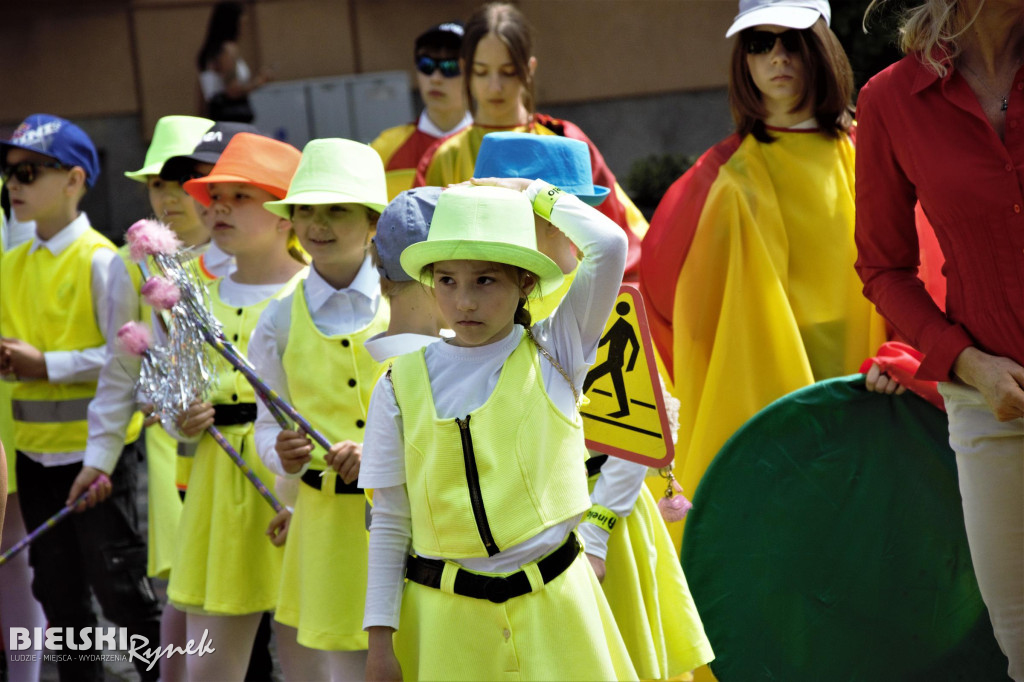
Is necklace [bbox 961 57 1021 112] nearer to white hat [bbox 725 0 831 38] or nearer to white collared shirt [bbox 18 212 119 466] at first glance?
white hat [bbox 725 0 831 38]

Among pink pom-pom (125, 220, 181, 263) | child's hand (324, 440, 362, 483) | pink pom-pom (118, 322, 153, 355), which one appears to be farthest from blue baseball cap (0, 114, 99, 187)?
child's hand (324, 440, 362, 483)

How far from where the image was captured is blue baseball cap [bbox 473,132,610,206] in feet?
11.0

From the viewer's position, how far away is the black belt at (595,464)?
3168 mm

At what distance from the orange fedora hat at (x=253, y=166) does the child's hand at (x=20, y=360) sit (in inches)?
39.3

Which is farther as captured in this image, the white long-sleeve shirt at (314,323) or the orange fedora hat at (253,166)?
the orange fedora hat at (253,166)

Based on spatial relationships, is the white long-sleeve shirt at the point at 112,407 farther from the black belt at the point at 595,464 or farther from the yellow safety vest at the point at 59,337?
the black belt at the point at 595,464

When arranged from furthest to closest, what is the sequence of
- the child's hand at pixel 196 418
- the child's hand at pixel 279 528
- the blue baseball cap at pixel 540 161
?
the child's hand at pixel 196 418 → the child's hand at pixel 279 528 → the blue baseball cap at pixel 540 161

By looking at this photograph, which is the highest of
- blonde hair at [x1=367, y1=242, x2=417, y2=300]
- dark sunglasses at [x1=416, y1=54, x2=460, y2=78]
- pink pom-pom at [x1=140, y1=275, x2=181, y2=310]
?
dark sunglasses at [x1=416, y1=54, x2=460, y2=78]

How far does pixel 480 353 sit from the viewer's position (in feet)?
8.77

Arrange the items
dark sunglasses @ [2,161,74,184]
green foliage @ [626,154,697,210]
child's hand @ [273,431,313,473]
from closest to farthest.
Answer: child's hand @ [273,431,313,473]
dark sunglasses @ [2,161,74,184]
green foliage @ [626,154,697,210]

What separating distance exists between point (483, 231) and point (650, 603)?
3.44ft

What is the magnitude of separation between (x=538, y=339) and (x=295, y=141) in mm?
9172

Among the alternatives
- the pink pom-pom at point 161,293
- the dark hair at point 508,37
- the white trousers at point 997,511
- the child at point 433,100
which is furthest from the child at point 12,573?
the white trousers at point 997,511

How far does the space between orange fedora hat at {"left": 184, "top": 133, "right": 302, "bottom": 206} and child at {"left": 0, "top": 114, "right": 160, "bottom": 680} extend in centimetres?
87
